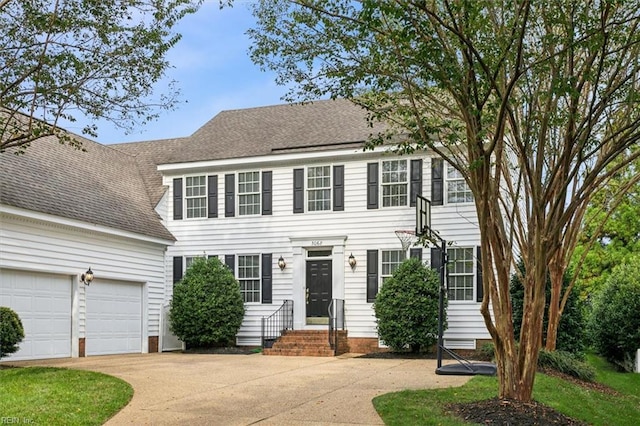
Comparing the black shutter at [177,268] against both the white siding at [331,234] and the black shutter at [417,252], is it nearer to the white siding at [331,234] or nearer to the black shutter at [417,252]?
the white siding at [331,234]

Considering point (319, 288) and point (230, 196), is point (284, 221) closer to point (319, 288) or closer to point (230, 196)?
point (230, 196)

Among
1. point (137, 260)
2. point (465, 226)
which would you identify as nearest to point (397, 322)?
point (465, 226)

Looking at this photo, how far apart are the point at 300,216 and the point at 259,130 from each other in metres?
3.61

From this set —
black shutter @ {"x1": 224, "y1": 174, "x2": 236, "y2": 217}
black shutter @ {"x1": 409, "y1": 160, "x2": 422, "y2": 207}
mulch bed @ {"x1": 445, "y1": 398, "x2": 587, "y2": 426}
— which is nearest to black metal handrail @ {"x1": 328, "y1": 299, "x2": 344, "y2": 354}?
black shutter @ {"x1": 409, "y1": 160, "x2": 422, "y2": 207}

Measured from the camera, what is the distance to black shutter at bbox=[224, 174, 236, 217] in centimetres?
2100

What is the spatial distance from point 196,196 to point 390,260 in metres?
6.37

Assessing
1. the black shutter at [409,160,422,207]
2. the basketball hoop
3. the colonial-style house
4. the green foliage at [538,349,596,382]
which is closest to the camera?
the green foliage at [538,349,596,382]

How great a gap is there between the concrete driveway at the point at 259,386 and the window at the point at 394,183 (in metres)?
4.60

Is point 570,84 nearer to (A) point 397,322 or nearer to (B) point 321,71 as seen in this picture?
(B) point 321,71

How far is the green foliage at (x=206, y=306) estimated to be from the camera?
63.4 ft

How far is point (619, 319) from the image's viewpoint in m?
18.3

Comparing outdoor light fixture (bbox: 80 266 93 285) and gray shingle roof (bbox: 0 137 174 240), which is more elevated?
gray shingle roof (bbox: 0 137 174 240)

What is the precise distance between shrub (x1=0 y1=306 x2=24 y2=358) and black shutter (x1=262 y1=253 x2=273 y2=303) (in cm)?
779

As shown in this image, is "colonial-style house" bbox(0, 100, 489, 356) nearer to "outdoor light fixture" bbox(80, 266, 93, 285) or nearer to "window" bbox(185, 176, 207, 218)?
"window" bbox(185, 176, 207, 218)
